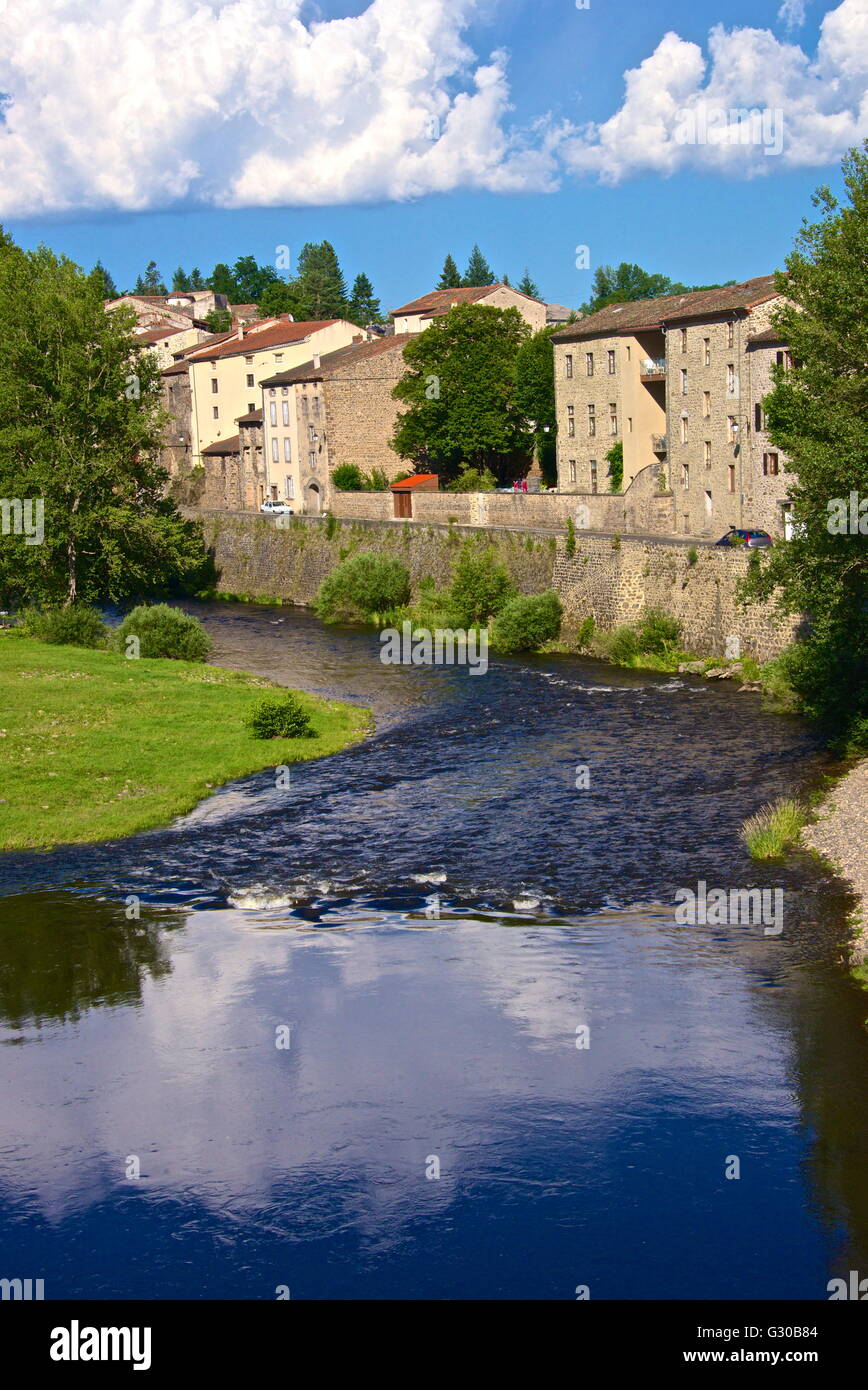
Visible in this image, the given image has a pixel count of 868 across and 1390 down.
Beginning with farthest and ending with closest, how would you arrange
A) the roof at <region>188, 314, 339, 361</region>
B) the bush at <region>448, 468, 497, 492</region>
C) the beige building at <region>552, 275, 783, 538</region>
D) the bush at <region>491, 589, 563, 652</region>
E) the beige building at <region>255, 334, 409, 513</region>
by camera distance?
the roof at <region>188, 314, 339, 361</region> < the beige building at <region>255, 334, 409, 513</region> < the bush at <region>448, 468, 497, 492</region> < the beige building at <region>552, 275, 783, 538</region> < the bush at <region>491, 589, 563, 652</region>

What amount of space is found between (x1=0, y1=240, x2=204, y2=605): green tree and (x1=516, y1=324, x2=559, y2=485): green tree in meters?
25.0

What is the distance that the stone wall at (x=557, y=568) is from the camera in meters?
46.9

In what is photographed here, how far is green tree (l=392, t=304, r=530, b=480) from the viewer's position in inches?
3066

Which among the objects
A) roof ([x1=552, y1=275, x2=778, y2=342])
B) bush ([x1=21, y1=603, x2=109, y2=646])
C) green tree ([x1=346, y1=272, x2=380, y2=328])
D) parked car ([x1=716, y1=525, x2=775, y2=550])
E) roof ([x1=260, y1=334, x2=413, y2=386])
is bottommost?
bush ([x1=21, y1=603, x2=109, y2=646])

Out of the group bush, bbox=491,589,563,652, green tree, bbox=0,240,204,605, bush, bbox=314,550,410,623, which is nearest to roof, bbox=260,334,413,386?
bush, bbox=314,550,410,623

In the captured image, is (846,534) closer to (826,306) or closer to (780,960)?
(826,306)

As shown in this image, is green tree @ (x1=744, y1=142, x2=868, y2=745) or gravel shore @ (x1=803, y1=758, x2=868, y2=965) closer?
gravel shore @ (x1=803, y1=758, x2=868, y2=965)

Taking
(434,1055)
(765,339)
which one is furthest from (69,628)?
(434,1055)

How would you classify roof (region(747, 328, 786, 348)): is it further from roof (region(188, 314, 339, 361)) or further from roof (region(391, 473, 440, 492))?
roof (region(188, 314, 339, 361))

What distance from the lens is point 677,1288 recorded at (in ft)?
45.4

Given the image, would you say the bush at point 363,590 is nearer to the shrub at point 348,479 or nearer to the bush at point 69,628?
the bush at point 69,628

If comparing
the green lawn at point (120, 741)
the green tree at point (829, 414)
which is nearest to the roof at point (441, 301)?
the green lawn at point (120, 741)

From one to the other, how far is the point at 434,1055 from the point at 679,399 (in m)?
46.7
